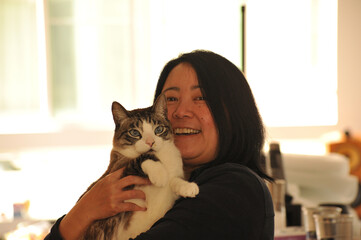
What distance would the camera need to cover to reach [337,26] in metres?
3.67

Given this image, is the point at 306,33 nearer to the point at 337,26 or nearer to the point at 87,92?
the point at 337,26

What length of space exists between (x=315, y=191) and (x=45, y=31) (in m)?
2.44

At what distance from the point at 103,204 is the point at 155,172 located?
15 cm

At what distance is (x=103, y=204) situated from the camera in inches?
40.0

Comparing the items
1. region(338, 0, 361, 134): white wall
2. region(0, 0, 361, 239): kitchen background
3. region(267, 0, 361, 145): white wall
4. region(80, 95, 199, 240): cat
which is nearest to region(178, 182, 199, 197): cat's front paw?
region(80, 95, 199, 240): cat

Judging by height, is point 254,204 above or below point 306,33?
below

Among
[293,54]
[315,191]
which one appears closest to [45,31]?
[293,54]

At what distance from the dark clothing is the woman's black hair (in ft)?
0.64

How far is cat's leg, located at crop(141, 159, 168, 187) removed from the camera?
1019 mm

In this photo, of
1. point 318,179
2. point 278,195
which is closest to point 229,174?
point 278,195

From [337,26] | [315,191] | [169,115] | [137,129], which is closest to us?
[137,129]

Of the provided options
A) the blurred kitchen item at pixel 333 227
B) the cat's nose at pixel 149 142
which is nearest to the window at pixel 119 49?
the blurred kitchen item at pixel 333 227

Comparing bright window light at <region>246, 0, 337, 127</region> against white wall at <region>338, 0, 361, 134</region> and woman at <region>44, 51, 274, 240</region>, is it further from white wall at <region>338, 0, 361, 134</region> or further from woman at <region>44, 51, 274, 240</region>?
woman at <region>44, 51, 274, 240</region>

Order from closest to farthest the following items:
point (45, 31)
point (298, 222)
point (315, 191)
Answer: point (298, 222) < point (315, 191) < point (45, 31)
